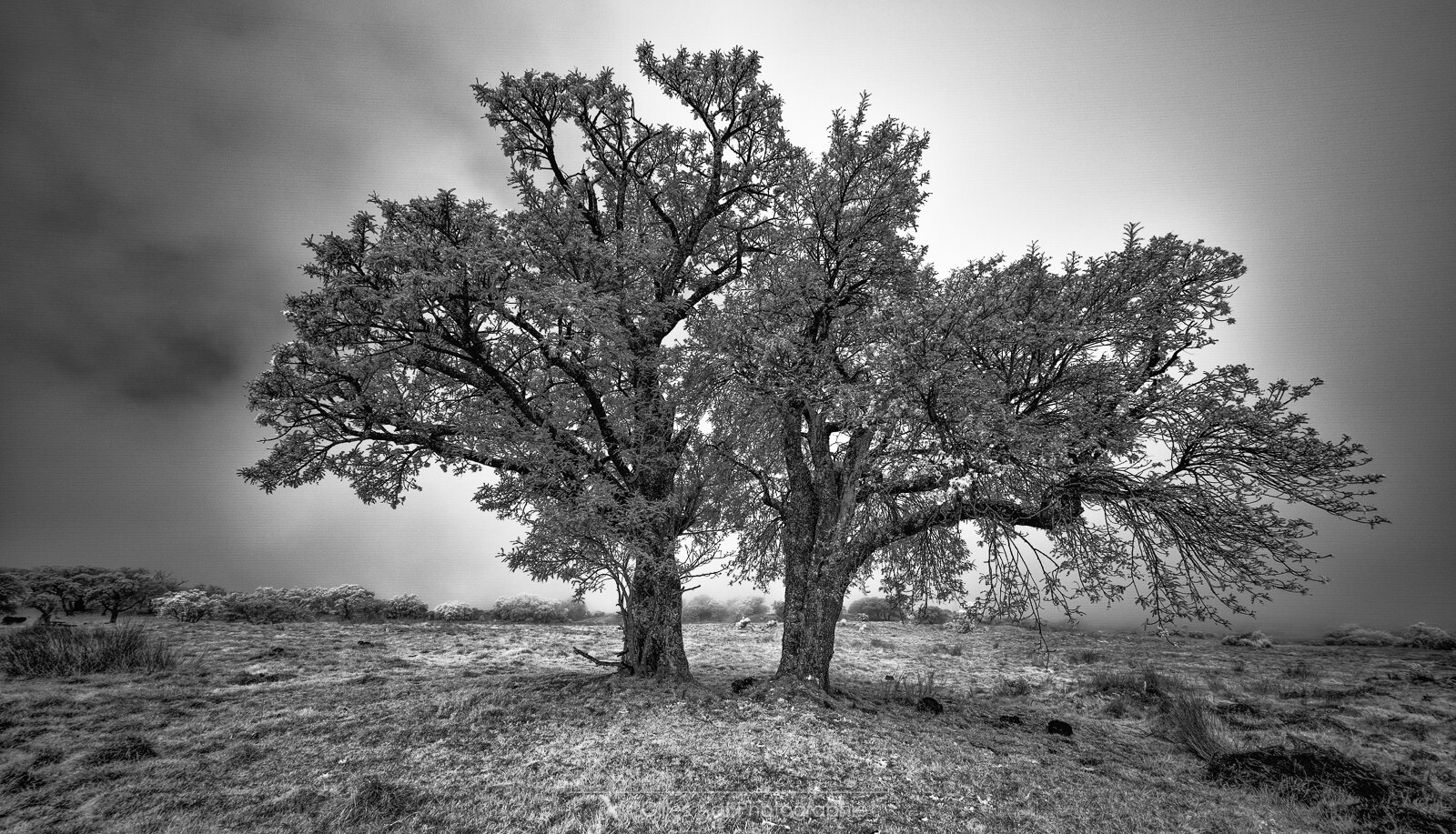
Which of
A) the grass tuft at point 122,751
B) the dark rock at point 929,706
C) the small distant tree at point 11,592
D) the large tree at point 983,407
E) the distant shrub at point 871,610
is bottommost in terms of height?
the distant shrub at point 871,610

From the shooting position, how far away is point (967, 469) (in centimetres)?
1003

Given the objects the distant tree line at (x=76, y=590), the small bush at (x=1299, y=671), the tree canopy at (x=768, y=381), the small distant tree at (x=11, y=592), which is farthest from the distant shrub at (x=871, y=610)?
the small distant tree at (x=11, y=592)

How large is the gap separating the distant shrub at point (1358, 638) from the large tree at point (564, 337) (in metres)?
35.2

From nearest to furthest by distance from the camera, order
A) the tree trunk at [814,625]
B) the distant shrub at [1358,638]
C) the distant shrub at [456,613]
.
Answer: the tree trunk at [814,625] → the distant shrub at [1358,638] → the distant shrub at [456,613]

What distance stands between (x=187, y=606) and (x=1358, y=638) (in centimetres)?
5693

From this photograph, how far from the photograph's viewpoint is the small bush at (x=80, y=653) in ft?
35.3

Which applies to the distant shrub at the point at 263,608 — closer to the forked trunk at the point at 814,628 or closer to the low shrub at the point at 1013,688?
the forked trunk at the point at 814,628

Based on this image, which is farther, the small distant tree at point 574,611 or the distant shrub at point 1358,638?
the small distant tree at point 574,611

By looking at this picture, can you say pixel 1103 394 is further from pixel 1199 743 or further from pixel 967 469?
pixel 1199 743

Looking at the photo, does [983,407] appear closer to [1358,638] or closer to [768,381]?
[768,381]

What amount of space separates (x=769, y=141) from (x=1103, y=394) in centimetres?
1097

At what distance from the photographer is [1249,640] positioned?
25672 mm

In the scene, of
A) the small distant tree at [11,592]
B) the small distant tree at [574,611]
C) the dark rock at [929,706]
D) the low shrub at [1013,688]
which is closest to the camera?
the dark rock at [929,706]

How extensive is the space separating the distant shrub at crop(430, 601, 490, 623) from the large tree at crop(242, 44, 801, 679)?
2110 centimetres
